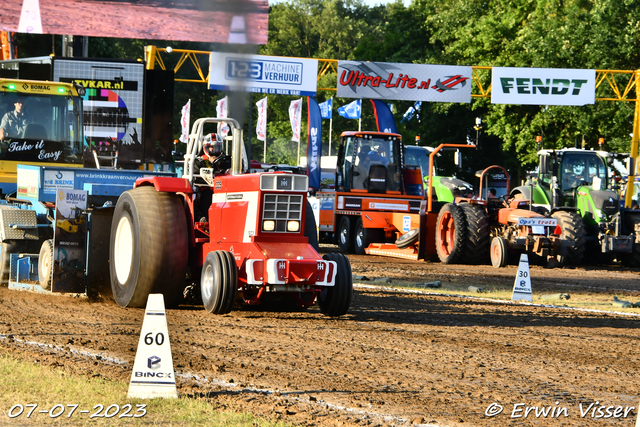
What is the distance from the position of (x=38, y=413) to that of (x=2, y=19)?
22.7 m

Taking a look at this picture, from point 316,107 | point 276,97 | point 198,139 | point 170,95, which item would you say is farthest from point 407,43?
point 198,139

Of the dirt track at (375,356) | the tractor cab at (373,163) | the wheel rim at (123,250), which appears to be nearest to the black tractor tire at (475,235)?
the tractor cab at (373,163)

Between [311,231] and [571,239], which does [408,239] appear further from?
[311,231]

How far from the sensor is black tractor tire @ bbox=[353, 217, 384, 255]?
69.4 ft

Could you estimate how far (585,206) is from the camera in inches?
764

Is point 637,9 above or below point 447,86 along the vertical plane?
above

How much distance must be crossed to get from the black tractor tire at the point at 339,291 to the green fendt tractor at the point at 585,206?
33.0ft

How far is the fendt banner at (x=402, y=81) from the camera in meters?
25.2

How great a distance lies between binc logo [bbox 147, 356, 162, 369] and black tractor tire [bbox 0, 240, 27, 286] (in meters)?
6.66

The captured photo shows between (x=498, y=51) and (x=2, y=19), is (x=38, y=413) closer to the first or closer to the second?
(x=2, y=19)

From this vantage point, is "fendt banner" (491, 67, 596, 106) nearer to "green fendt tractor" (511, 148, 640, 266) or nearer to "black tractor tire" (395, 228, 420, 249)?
"green fendt tractor" (511, 148, 640, 266)

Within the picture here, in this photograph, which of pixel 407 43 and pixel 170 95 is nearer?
pixel 170 95

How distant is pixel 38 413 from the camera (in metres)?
4.93

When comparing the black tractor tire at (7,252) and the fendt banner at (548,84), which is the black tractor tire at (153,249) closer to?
the black tractor tire at (7,252)
